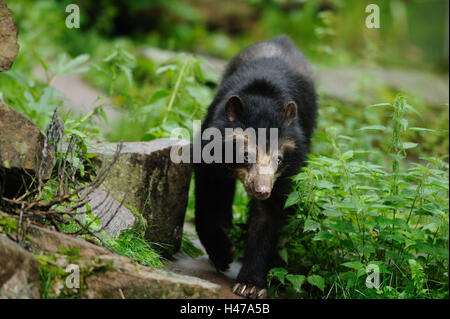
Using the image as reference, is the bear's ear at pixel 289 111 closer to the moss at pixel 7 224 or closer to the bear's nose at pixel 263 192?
the bear's nose at pixel 263 192

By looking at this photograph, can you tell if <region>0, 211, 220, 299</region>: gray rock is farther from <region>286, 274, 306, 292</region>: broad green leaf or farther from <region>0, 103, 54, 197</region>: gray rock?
<region>286, 274, 306, 292</region>: broad green leaf

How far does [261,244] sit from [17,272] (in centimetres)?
213

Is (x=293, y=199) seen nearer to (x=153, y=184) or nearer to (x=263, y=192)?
(x=263, y=192)

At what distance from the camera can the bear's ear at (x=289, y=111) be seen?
14.5ft

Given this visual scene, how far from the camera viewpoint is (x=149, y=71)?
10688 mm

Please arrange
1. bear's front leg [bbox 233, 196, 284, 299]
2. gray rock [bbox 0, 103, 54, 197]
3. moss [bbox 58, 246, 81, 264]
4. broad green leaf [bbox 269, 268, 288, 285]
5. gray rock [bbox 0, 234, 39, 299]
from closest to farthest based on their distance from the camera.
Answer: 1. gray rock [bbox 0, 234, 39, 299]
2. moss [bbox 58, 246, 81, 264]
3. gray rock [bbox 0, 103, 54, 197]
4. broad green leaf [bbox 269, 268, 288, 285]
5. bear's front leg [bbox 233, 196, 284, 299]

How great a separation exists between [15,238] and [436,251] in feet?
8.98

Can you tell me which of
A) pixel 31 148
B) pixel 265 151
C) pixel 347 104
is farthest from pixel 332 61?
pixel 31 148

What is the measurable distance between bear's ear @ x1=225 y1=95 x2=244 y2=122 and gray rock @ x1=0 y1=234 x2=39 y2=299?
2017 mm

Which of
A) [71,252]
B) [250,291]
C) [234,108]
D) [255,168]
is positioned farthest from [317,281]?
[71,252]

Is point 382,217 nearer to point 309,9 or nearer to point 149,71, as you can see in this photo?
point 149,71

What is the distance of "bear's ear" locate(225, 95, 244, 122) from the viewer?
4301 mm

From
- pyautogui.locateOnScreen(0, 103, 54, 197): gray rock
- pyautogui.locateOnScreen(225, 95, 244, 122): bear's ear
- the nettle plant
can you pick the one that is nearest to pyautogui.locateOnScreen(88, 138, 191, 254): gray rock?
pyautogui.locateOnScreen(225, 95, 244, 122): bear's ear

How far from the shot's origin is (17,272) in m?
2.80
